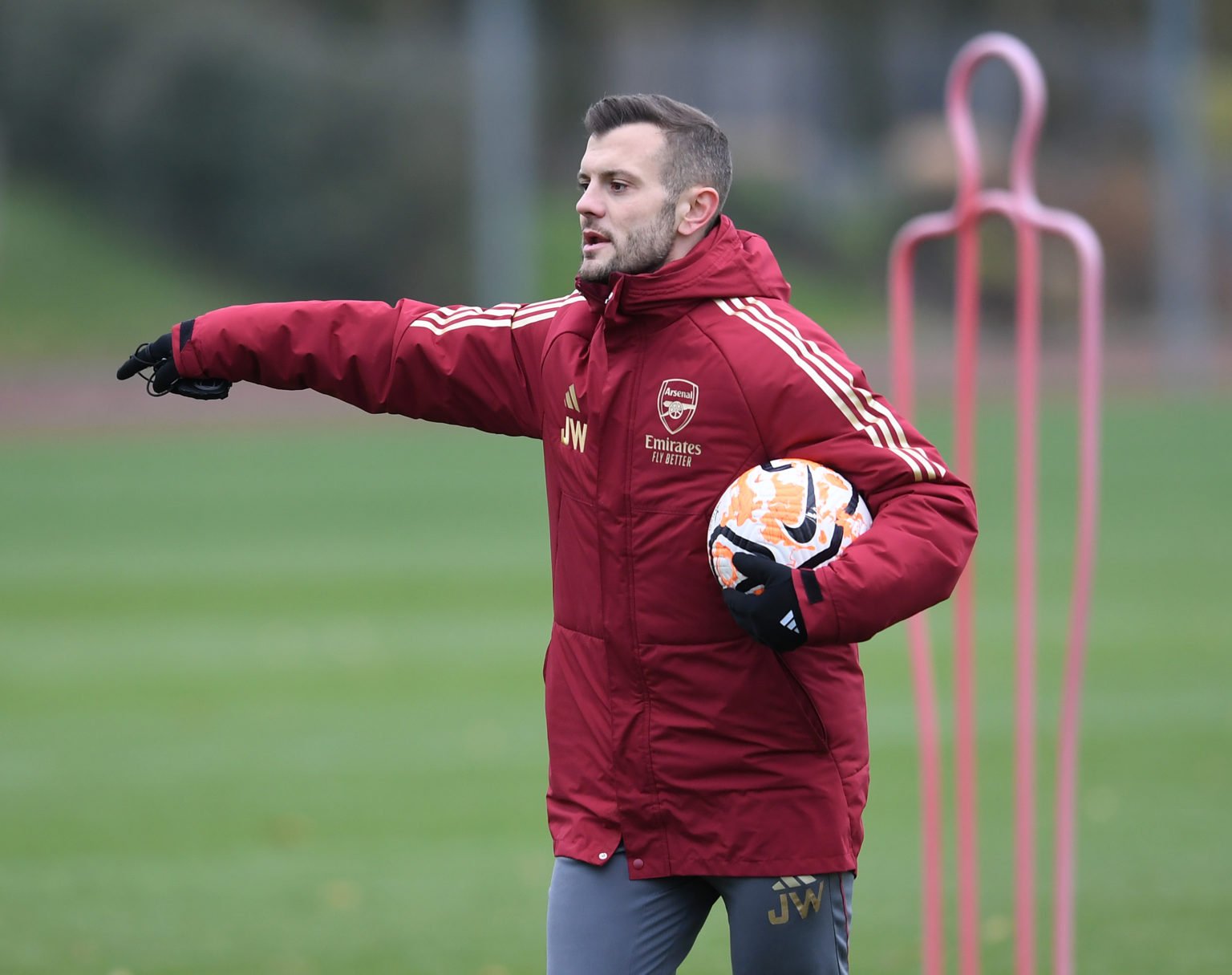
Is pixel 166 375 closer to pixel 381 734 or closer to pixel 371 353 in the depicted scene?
pixel 371 353

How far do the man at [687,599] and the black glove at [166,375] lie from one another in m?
0.83

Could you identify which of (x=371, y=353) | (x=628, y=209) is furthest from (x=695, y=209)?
(x=371, y=353)

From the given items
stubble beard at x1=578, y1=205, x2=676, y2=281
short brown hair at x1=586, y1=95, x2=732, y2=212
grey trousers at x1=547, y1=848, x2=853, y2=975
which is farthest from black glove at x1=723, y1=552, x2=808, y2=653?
short brown hair at x1=586, y1=95, x2=732, y2=212

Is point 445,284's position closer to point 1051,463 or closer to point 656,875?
point 1051,463

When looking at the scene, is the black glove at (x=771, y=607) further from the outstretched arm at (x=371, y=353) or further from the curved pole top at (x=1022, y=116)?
the curved pole top at (x=1022, y=116)

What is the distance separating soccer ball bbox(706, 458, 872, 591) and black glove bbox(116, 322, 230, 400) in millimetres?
1214

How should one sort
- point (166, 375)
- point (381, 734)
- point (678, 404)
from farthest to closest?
point (381, 734) → point (166, 375) → point (678, 404)

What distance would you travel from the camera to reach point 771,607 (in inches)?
133

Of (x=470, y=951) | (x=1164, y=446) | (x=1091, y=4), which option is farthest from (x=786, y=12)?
(x=470, y=951)

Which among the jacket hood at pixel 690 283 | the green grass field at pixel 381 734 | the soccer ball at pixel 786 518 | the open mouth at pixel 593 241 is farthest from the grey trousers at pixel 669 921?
the green grass field at pixel 381 734

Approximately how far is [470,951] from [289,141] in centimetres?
3695

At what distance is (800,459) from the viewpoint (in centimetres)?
356

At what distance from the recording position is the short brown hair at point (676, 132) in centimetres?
372

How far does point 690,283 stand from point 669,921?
4.20 feet
